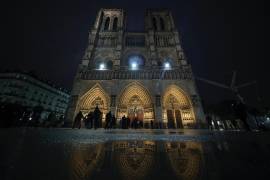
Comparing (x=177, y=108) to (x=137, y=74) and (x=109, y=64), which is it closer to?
(x=137, y=74)

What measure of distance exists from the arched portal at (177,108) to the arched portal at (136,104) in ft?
7.33

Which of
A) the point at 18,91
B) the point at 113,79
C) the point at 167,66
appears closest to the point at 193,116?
the point at 167,66

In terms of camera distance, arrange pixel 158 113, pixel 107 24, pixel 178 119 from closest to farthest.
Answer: pixel 158 113 → pixel 178 119 → pixel 107 24

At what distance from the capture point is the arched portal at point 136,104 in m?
16.8

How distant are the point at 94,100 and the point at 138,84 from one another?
6400 millimetres

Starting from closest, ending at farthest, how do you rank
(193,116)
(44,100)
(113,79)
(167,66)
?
(193,116), (113,79), (167,66), (44,100)

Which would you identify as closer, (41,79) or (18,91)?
(18,91)

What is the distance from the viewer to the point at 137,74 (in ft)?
59.5

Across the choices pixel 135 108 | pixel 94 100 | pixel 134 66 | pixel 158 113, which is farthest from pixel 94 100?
pixel 158 113

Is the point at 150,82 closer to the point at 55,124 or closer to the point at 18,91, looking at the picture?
the point at 55,124

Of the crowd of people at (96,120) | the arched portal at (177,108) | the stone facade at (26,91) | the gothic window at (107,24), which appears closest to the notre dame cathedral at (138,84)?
the arched portal at (177,108)

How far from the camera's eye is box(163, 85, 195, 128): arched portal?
1709cm

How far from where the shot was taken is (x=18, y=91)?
88.6 ft

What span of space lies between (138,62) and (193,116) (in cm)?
1142
